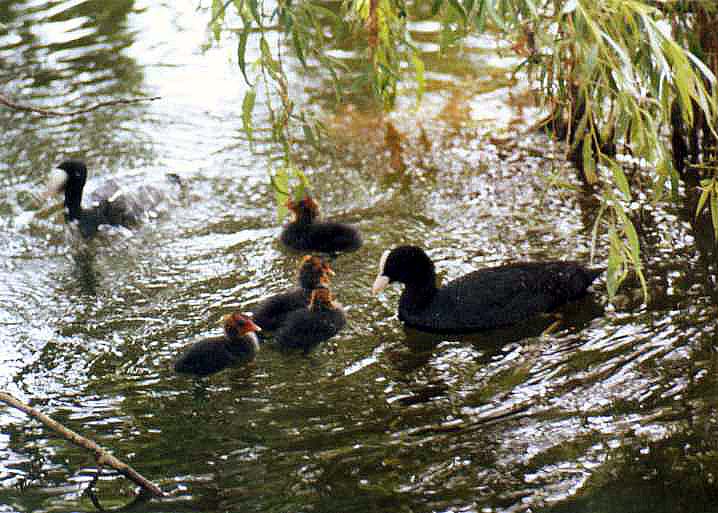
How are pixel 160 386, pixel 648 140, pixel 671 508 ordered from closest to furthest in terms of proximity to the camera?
1. pixel 648 140
2. pixel 671 508
3. pixel 160 386

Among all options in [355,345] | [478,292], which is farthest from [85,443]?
[478,292]

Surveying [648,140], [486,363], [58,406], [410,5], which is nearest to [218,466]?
[58,406]

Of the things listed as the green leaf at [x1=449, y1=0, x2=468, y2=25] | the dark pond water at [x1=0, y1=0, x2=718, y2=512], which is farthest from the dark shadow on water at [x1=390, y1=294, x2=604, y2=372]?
the green leaf at [x1=449, y1=0, x2=468, y2=25]

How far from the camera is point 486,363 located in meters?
6.11

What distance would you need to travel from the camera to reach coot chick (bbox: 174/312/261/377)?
6.02 meters

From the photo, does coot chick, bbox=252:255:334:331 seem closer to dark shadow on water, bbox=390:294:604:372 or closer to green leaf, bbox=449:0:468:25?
dark shadow on water, bbox=390:294:604:372

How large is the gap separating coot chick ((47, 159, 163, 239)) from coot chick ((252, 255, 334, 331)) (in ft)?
7.39

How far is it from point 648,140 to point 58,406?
341 centimetres

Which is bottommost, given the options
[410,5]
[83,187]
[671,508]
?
[671,508]

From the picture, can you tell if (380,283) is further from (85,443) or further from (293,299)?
(85,443)

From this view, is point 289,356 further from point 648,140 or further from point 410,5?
point 410,5

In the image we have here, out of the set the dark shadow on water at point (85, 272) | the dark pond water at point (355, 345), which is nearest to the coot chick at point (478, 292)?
the dark pond water at point (355, 345)

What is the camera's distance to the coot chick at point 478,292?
6.60 metres

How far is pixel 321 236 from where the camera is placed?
7.73 meters
